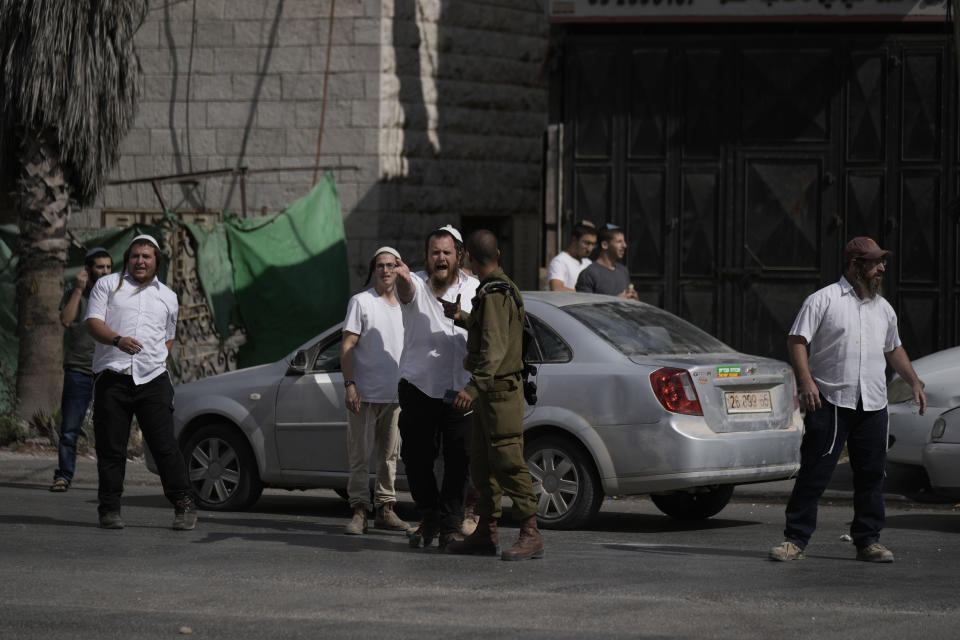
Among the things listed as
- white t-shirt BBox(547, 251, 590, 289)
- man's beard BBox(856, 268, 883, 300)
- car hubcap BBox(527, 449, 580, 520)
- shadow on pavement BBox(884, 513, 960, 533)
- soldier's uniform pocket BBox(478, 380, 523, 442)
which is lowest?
shadow on pavement BBox(884, 513, 960, 533)

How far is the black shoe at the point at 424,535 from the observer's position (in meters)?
9.09

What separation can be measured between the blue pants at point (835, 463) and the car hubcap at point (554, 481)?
170 centimetres

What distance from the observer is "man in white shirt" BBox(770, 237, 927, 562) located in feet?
27.8

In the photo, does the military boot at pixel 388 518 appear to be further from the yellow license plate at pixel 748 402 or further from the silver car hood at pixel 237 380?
the yellow license plate at pixel 748 402

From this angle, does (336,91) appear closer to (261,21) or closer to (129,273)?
(261,21)

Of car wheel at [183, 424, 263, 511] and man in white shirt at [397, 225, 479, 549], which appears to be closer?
man in white shirt at [397, 225, 479, 549]

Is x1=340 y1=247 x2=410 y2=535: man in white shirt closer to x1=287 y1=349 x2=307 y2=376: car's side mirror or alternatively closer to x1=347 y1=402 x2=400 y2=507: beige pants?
x1=347 y1=402 x2=400 y2=507: beige pants

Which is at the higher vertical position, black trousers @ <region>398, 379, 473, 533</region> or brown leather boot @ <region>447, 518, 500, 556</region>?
black trousers @ <region>398, 379, 473, 533</region>

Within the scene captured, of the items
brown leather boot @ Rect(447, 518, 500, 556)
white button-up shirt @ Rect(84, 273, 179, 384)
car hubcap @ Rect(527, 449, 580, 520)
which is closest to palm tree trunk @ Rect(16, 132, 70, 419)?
white button-up shirt @ Rect(84, 273, 179, 384)

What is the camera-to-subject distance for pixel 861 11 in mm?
16984

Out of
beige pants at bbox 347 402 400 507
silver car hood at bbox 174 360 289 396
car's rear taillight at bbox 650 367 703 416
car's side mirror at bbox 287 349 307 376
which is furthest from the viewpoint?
silver car hood at bbox 174 360 289 396

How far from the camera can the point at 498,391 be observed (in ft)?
27.8

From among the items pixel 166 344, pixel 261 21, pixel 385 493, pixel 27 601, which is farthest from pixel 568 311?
pixel 261 21

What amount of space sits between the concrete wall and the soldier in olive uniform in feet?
34.2
